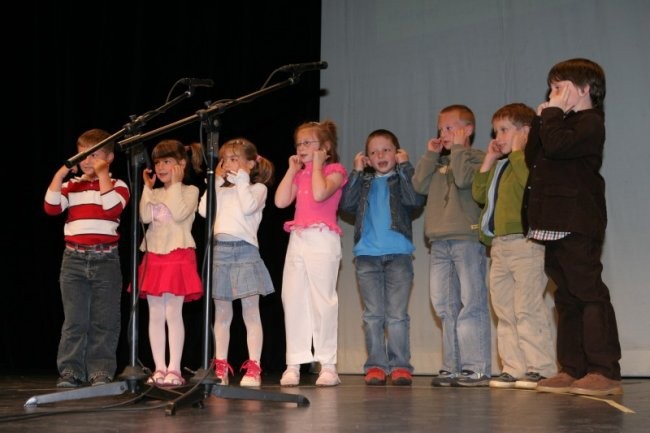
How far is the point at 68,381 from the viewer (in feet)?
12.8

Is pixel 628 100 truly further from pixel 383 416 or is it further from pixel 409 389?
pixel 383 416

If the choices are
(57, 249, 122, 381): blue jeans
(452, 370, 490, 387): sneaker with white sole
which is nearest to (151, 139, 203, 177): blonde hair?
(57, 249, 122, 381): blue jeans

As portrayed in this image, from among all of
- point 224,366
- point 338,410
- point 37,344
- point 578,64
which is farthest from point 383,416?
point 37,344

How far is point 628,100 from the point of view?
4484 mm

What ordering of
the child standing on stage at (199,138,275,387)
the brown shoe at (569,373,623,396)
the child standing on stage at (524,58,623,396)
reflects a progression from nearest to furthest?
the brown shoe at (569,373,623,396), the child standing on stage at (524,58,623,396), the child standing on stage at (199,138,275,387)

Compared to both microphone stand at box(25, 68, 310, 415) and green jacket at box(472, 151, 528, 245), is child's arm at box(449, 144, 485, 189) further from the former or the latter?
microphone stand at box(25, 68, 310, 415)

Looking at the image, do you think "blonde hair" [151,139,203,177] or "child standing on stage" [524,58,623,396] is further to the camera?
"blonde hair" [151,139,203,177]

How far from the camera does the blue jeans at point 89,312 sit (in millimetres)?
4066

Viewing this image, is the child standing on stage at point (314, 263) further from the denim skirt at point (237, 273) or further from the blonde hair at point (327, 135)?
the denim skirt at point (237, 273)

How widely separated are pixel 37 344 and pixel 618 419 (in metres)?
4.08

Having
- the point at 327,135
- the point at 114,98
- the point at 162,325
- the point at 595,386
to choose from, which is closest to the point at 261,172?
the point at 327,135

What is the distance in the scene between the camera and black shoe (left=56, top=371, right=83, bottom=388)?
3826 millimetres

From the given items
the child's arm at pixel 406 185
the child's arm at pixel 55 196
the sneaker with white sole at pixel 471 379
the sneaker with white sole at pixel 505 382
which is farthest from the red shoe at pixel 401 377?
the child's arm at pixel 55 196

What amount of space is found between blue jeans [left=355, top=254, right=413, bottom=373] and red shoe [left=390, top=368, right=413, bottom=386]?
0.10 feet
